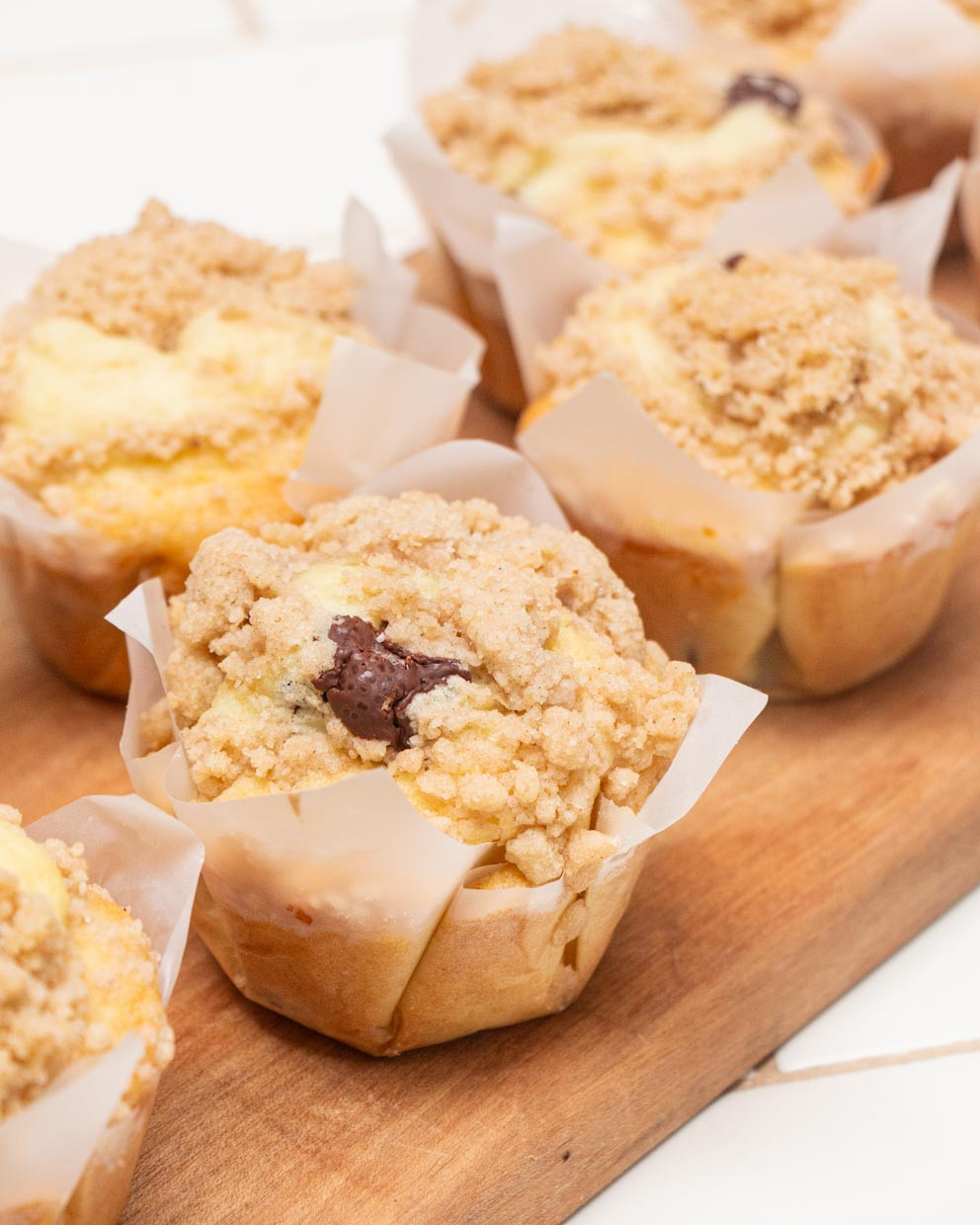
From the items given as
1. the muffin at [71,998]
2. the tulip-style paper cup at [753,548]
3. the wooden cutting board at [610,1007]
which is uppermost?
the muffin at [71,998]

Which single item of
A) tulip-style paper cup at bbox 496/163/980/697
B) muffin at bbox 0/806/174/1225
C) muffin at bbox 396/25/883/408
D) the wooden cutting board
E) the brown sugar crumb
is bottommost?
the wooden cutting board

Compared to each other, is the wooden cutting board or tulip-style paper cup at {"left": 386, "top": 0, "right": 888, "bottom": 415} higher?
tulip-style paper cup at {"left": 386, "top": 0, "right": 888, "bottom": 415}

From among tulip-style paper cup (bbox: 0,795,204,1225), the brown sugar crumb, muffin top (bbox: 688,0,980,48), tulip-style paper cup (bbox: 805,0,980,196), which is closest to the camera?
tulip-style paper cup (bbox: 0,795,204,1225)

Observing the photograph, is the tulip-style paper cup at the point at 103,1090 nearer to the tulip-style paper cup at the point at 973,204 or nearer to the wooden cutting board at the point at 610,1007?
the wooden cutting board at the point at 610,1007

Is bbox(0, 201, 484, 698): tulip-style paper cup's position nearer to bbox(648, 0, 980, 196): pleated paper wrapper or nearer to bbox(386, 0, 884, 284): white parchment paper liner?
bbox(386, 0, 884, 284): white parchment paper liner

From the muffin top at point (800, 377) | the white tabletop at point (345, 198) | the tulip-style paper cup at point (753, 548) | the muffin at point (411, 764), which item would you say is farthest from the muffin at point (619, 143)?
the muffin at point (411, 764)

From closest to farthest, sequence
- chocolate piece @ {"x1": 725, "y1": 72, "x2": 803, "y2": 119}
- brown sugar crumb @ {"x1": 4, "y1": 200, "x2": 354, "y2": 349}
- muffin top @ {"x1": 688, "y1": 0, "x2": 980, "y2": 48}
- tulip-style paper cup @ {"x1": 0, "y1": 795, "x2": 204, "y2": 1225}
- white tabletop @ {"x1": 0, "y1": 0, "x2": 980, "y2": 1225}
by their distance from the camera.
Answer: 1. tulip-style paper cup @ {"x1": 0, "y1": 795, "x2": 204, "y2": 1225}
2. white tabletop @ {"x1": 0, "y1": 0, "x2": 980, "y2": 1225}
3. brown sugar crumb @ {"x1": 4, "y1": 200, "x2": 354, "y2": 349}
4. chocolate piece @ {"x1": 725, "y1": 72, "x2": 803, "y2": 119}
5. muffin top @ {"x1": 688, "y1": 0, "x2": 980, "y2": 48}

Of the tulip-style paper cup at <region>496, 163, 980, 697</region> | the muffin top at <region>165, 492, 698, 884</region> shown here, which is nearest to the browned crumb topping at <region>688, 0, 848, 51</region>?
the tulip-style paper cup at <region>496, 163, 980, 697</region>
